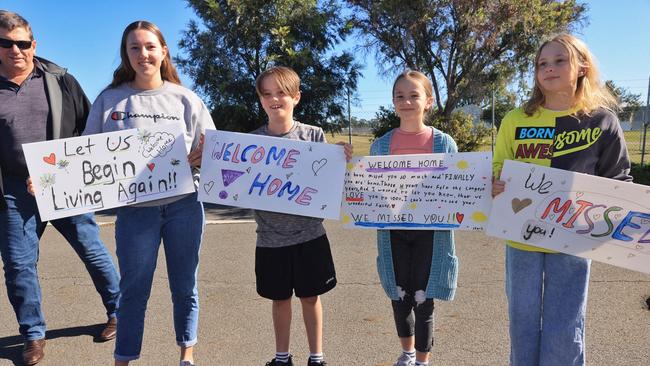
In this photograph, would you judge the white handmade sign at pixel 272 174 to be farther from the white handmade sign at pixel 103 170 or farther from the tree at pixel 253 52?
the tree at pixel 253 52

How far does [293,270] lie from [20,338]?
229 cm

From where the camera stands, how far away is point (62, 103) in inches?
121

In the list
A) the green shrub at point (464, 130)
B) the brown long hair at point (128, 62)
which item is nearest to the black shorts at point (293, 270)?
the brown long hair at point (128, 62)

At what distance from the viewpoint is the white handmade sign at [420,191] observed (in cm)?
264

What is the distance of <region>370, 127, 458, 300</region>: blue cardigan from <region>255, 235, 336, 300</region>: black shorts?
1.17ft

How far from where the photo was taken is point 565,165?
7.68 ft

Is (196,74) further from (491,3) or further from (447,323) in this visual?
(447,323)

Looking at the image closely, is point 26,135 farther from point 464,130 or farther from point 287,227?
point 464,130

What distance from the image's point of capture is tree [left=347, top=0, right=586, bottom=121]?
533 inches

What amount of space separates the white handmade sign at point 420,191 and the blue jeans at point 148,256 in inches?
37.7

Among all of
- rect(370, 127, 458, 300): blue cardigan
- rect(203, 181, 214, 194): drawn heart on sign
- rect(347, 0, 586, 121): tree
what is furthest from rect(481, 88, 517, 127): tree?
rect(203, 181, 214, 194): drawn heart on sign

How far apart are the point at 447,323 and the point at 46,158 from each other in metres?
2.96

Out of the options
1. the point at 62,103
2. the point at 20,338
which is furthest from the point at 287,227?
the point at 20,338

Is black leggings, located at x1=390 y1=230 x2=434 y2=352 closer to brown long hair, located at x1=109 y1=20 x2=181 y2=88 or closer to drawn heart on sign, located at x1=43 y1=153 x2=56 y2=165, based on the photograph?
brown long hair, located at x1=109 y1=20 x2=181 y2=88
